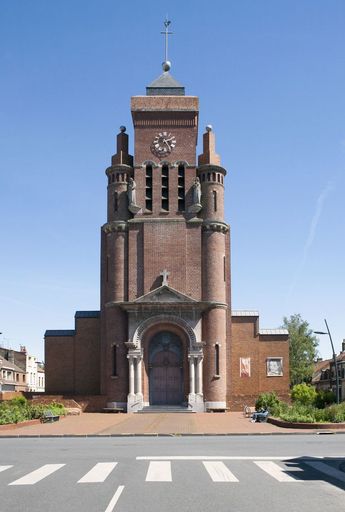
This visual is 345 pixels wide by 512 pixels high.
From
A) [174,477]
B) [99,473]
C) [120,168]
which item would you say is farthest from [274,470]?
[120,168]

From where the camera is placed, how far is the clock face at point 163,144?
52656 mm

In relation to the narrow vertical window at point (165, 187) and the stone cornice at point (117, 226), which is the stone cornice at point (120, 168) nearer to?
→ the narrow vertical window at point (165, 187)

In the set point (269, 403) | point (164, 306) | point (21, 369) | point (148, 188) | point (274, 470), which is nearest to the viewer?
point (274, 470)

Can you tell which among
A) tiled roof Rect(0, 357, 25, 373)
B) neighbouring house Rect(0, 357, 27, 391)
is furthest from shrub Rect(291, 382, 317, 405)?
tiled roof Rect(0, 357, 25, 373)

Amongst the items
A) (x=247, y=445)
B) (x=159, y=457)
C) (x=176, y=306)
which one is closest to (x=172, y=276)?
(x=176, y=306)

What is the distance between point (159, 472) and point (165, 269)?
3611cm

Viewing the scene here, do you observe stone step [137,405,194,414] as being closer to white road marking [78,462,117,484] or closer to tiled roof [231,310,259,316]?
tiled roof [231,310,259,316]

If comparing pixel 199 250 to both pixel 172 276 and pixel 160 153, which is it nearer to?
pixel 172 276

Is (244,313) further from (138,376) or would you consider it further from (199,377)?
(138,376)

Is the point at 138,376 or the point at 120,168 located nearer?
the point at 138,376

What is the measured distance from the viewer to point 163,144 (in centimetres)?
5281

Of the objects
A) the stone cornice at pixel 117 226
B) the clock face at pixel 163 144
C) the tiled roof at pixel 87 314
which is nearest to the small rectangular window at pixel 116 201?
the stone cornice at pixel 117 226

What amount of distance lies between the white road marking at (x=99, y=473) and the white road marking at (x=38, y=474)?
80cm

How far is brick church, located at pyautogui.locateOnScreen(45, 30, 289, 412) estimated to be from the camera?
48969 mm
